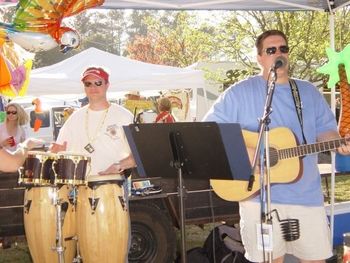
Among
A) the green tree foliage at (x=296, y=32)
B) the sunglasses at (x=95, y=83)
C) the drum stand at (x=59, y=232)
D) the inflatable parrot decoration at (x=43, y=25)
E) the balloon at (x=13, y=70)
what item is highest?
the green tree foliage at (x=296, y=32)

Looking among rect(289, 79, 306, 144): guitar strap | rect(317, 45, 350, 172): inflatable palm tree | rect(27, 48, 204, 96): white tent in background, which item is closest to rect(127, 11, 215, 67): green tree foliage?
rect(27, 48, 204, 96): white tent in background

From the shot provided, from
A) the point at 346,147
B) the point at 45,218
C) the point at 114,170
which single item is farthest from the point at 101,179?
the point at 346,147

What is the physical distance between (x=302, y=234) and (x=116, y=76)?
764 centimetres

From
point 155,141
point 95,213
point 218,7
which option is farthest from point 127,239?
point 218,7

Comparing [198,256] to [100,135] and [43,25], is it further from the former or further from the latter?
[43,25]

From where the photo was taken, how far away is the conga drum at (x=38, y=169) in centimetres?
422

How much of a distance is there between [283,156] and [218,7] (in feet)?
8.68

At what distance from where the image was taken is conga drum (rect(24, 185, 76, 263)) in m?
4.46

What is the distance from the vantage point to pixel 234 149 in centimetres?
295

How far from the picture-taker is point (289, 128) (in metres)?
3.46

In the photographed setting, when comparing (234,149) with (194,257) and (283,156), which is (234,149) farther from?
(194,257)

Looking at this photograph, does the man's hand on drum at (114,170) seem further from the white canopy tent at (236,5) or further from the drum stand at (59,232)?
the white canopy tent at (236,5)

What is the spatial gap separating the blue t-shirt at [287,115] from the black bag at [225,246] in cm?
132

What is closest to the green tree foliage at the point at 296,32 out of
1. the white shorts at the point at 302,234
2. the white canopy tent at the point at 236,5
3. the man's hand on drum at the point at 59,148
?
the white canopy tent at the point at 236,5
